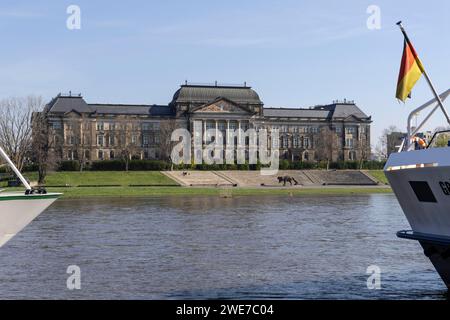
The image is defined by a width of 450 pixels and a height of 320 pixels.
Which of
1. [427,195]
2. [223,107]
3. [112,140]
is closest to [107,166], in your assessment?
[112,140]

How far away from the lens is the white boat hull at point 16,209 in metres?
21.0

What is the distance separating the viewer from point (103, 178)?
113m

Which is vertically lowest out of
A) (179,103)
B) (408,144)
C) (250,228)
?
(250,228)

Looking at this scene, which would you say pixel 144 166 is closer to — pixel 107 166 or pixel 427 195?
pixel 107 166

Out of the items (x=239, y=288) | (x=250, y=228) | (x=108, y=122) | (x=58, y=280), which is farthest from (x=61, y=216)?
(x=108, y=122)

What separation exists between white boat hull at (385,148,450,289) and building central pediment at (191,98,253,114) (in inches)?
6439

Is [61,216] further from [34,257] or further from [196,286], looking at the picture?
[196,286]

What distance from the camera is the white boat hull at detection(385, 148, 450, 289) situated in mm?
18547

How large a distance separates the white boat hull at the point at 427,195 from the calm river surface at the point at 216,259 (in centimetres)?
140

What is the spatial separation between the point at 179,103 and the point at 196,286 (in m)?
164

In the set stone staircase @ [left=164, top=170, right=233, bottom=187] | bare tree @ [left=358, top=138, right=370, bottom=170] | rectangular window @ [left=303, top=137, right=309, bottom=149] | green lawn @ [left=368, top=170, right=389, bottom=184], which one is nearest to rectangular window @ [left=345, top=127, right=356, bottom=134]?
bare tree @ [left=358, top=138, right=370, bottom=170]

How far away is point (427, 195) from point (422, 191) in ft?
0.69
